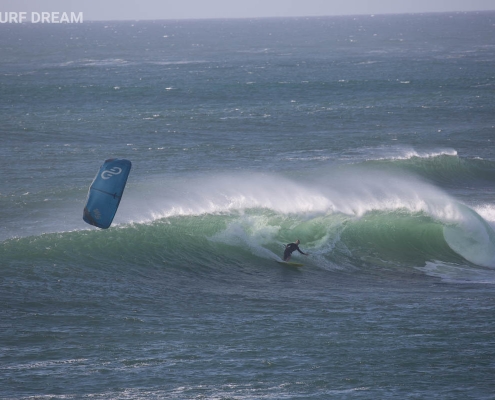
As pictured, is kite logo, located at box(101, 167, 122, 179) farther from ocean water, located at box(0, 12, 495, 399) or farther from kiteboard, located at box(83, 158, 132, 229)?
ocean water, located at box(0, 12, 495, 399)

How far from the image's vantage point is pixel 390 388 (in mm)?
11414

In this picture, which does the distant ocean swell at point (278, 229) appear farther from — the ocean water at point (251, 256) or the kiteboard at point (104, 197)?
the kiteboard at point (104, 197)

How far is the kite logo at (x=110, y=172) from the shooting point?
1535 centimetres

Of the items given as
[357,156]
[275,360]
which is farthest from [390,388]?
[357,156]

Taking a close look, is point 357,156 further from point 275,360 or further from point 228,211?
point 275,360

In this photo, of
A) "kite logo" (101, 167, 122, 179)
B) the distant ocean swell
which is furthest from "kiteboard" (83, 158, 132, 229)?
the distant ocean swell

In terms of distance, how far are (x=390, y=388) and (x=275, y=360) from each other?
202 centimetres

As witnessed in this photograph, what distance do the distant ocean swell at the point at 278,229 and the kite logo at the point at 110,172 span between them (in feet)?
10.6

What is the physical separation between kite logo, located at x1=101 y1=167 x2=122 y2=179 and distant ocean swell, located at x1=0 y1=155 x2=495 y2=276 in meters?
3.24

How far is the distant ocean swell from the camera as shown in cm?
1872

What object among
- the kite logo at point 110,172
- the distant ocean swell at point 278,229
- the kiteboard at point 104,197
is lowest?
the distant ocean swell at point 278,229

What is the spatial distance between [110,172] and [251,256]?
16.6ft

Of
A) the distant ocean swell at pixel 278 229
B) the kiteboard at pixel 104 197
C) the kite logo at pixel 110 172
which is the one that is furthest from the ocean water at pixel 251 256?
the kite logo at pixel 110 172

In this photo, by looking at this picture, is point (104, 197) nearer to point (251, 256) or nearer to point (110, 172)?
point (110, 172)
